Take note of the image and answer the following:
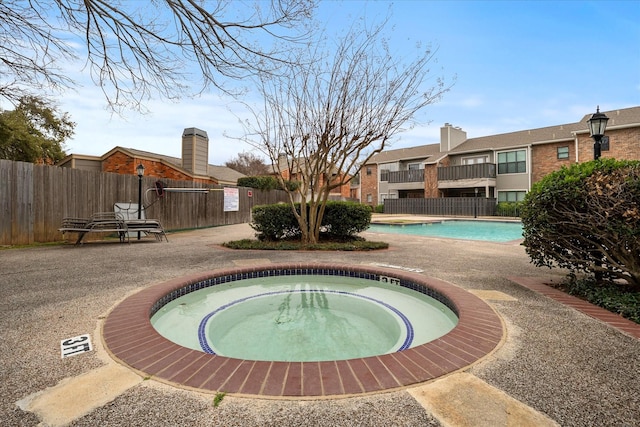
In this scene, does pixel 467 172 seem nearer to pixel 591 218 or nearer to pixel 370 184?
pixel 370 184

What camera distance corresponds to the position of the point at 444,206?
24297 mm

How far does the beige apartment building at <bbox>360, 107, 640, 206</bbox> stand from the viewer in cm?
1892

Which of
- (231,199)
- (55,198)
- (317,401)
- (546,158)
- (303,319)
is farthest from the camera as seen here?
(546,158)

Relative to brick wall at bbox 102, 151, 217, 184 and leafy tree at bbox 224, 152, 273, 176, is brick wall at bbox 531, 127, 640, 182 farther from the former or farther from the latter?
leafy tree at bbox 224, 152, 273, 176

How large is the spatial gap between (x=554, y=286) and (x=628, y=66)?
8.44m

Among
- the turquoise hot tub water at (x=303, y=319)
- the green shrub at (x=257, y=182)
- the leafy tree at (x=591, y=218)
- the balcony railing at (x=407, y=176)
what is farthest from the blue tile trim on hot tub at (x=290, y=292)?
the balcony railing at (x=407, y=176)

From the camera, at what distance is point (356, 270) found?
5277 millimetres

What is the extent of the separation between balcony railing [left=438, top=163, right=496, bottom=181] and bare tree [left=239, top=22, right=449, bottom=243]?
1813 centimetres

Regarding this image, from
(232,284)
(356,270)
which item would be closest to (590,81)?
(356,270)

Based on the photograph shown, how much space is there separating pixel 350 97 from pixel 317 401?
762cm

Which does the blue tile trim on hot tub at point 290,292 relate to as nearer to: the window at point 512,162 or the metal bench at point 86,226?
the metal bench at point 86,226

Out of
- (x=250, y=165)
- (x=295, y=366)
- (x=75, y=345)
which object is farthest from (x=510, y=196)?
(x=250, y=165)

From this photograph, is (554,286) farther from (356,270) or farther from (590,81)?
(590,81)

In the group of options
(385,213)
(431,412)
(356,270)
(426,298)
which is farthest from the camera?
(385,213)
